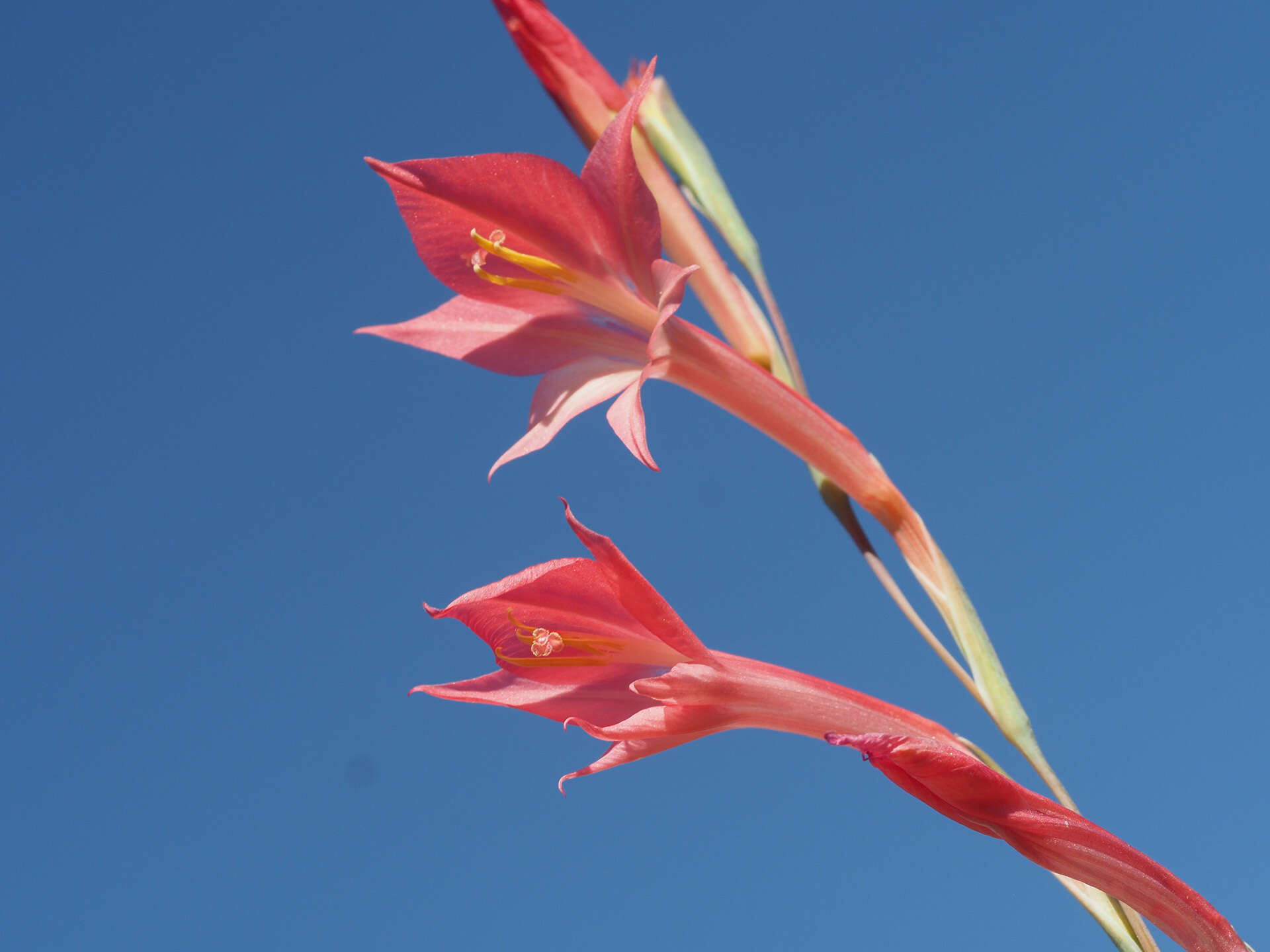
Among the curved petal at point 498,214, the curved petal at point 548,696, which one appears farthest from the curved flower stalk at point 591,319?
the curved petal at point 548,696

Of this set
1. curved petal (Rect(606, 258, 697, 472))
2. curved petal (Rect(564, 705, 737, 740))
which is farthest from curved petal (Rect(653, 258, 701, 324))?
curved petal (Rect(564, 705, 737, 740))

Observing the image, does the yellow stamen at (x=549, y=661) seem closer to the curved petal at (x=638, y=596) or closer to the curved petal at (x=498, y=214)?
the curved petal at (x=638, y=596)

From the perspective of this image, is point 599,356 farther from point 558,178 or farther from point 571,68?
point 571,68

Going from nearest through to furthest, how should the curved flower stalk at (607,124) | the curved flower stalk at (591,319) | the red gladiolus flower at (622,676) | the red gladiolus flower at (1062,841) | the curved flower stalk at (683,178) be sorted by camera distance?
the red gladiolus flower at (1062,841) < the red gladiolus flower at (622,676) < the curved flower stalk at (591,319) < the curved flower stalk at (683,178) < the curved flower stalk at (607,124)

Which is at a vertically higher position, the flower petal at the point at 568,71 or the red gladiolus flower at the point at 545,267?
the flower petal at the point at 568,71

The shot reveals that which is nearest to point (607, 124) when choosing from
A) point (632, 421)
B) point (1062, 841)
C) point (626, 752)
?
point (632, 421)

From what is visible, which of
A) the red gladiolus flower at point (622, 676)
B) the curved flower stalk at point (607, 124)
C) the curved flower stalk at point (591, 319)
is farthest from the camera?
the curved flower stalk at point (607, 124)

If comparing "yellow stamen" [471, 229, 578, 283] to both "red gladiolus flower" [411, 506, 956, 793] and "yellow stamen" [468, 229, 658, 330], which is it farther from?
"red gladiolus flower" [411, 506, 956, 793]

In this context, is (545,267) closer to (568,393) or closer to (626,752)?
(568,393)
